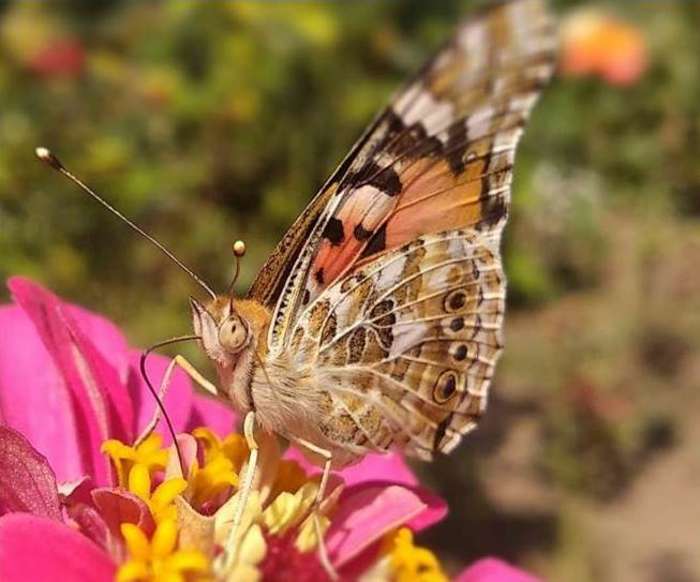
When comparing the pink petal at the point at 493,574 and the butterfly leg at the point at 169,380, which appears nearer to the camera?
the butterfly leg at the point at 169,380

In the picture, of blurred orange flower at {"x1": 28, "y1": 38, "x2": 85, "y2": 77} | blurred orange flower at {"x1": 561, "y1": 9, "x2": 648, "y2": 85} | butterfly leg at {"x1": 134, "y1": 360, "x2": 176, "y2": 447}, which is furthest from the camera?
blurred orange flower at {"x1": 561, "y1": 9, "x2": 648, "y2": 85}

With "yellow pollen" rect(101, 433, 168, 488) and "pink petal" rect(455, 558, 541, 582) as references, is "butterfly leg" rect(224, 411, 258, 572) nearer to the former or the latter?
"yellow pollen" rect(101, 433, 168, 488)

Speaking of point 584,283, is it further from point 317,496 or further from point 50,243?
point 317,496

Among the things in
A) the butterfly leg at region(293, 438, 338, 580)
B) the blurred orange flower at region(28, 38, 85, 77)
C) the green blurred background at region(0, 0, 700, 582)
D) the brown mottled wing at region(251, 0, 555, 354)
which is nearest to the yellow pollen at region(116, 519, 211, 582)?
the butterfly leg at region(293, 438, 338, 580)

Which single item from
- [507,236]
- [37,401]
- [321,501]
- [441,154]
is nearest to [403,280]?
[441,154]

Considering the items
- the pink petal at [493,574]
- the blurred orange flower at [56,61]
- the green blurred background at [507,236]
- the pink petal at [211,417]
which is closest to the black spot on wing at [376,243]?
the pink petal at [211,417]

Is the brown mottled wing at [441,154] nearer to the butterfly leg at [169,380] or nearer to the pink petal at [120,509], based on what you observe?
the butterfly leg at [169,380]
